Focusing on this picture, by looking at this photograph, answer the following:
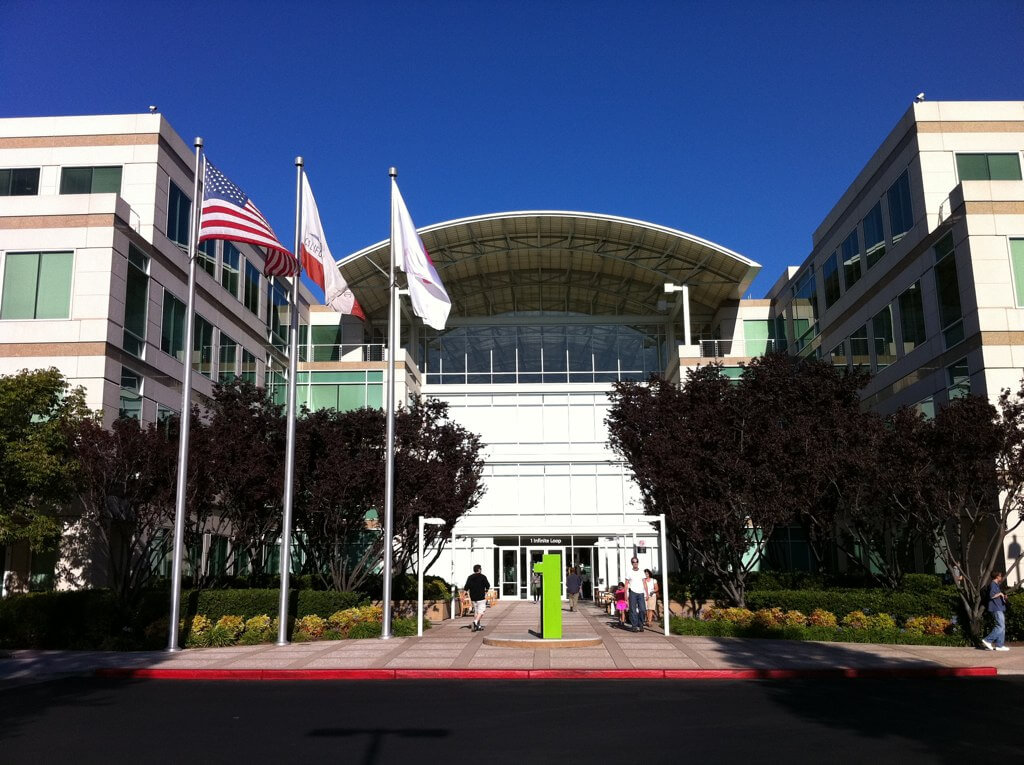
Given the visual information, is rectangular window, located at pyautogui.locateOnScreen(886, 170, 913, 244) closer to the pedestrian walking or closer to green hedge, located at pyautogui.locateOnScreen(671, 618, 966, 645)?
the pedestrian walking

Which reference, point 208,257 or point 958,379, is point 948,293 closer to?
point 958,379

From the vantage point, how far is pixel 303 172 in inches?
749

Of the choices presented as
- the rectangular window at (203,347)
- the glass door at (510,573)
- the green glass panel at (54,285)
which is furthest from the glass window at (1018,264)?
the green glass panel at (54,285)

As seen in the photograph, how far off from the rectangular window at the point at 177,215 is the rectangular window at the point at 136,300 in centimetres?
223

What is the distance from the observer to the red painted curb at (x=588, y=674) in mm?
14461

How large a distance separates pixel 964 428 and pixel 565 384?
85.4ft

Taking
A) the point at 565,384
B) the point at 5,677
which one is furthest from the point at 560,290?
the point at 5,677

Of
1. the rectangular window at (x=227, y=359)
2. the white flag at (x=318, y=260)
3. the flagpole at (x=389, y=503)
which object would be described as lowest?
the flagpole at (x=389, y=503)

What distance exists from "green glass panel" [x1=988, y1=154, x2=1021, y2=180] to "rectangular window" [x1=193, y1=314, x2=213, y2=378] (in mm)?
25819

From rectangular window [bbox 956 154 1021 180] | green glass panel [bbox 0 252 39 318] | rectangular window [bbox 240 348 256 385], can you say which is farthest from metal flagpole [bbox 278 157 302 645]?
rectangular window [bbox 956 154 1021 180]

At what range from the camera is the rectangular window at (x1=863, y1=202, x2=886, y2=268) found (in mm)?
29578

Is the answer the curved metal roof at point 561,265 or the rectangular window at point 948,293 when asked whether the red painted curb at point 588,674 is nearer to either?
the rectangular window at point 948,293

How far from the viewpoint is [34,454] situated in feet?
64.4

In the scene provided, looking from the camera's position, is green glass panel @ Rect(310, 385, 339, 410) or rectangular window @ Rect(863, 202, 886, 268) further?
green glass panel @ Rect(310, 385, 339, 410)
